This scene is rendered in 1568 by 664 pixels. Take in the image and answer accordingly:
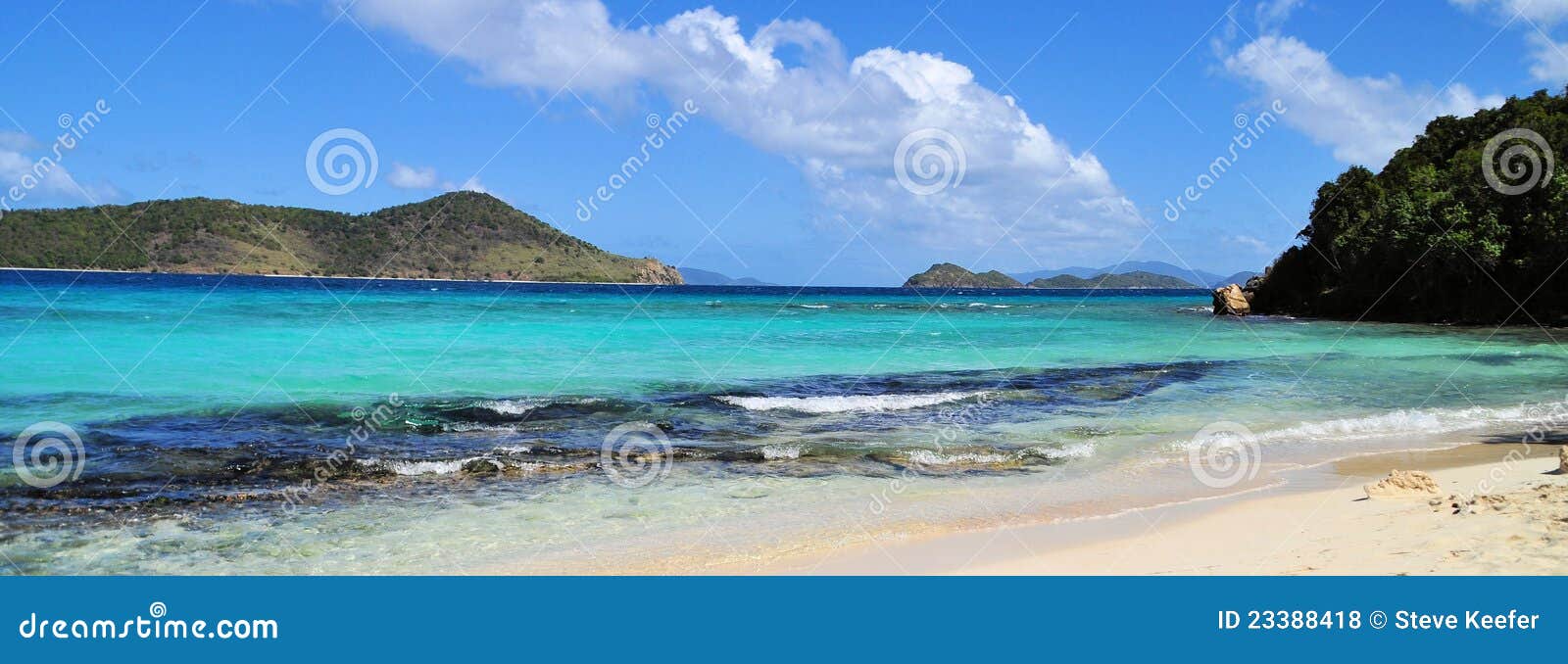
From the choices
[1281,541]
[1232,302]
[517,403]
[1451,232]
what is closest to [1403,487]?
[1281,541]

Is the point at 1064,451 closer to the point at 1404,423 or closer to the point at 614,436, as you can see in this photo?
the point at 614,436

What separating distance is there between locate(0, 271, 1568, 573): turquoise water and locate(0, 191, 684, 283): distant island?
88.2 meters

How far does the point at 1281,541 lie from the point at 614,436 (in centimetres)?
801

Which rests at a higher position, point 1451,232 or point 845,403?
point 1451,232

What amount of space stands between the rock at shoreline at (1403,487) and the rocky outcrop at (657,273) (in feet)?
472

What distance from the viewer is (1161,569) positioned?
605 cm

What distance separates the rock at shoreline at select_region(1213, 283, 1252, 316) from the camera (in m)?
58.6

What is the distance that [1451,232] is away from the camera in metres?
40.3

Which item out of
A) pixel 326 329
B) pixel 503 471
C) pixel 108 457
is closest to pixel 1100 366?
pixel 503 471

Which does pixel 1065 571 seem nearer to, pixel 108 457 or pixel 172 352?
pixel 108 457

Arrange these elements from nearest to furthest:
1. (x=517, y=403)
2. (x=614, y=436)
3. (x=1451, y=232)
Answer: (x=614, y=436), (x=517, y=403), (x=1451, y=232)

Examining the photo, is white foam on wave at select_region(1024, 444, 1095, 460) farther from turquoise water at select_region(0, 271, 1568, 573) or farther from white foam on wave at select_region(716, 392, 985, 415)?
white foam on wave at select_region(716, 392, 985, 415)

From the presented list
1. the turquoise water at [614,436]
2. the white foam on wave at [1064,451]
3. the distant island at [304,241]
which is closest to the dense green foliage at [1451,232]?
the turquoise water at [614,436]

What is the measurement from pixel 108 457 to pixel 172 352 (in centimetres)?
1327
